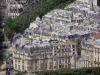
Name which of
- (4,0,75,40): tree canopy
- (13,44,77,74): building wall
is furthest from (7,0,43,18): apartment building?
(13,44,77,74): building wall

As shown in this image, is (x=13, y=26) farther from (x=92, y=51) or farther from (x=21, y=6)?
(x=92, y=51)

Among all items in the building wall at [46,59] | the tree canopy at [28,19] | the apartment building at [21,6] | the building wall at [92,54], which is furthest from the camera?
the apartment building at [21,6]

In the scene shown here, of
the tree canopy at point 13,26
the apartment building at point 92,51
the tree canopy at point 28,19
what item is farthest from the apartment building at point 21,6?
the apartment building at point 92,51

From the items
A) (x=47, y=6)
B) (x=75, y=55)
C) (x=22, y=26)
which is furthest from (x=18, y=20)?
(x=75, y=55)

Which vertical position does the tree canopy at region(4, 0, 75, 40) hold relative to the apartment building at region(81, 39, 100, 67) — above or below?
above

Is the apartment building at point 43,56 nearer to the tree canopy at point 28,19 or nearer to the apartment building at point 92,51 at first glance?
the apartment building at point 92,51

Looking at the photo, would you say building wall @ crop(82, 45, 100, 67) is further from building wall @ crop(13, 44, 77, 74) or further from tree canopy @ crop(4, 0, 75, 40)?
tree canopy @ crop(4, 0, 75, 40)

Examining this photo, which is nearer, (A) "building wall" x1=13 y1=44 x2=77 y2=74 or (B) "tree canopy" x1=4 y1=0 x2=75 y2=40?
(A) "building wall" x1=13 y1=44 x2=77 y2=74

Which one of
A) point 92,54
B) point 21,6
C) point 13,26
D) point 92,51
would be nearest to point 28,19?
point 13,26

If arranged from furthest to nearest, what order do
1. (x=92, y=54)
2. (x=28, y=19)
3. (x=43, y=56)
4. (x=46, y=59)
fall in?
(x=28, y=19) → (x=92, y=54) → (x=46, y=59) → (x=43, y=56)
